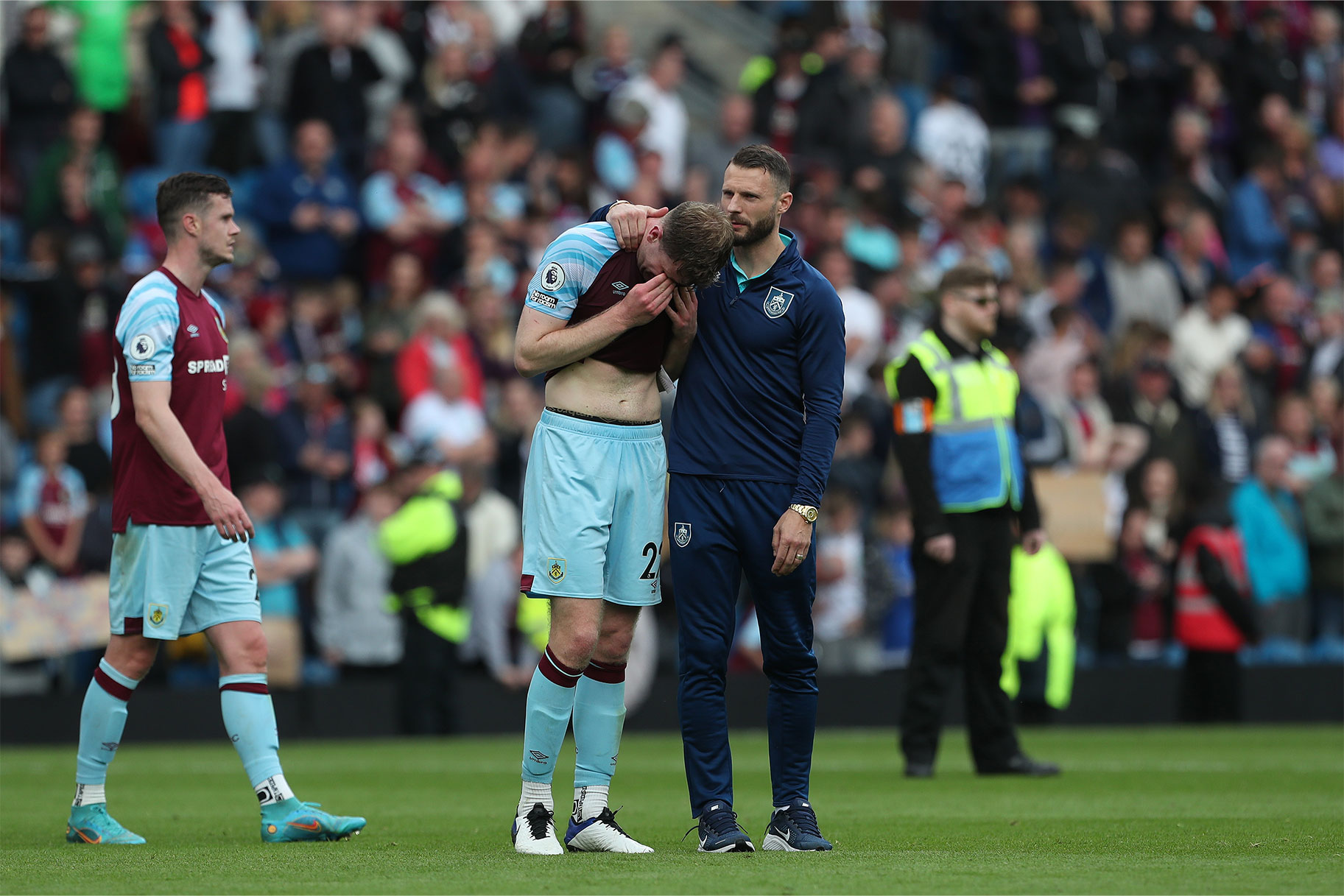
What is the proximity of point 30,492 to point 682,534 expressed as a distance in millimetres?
9358

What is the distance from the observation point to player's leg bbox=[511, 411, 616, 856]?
6.94m

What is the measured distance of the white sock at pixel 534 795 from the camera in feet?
22.9

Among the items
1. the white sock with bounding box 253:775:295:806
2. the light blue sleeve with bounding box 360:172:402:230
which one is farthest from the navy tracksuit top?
the light blue sleeve with bounding box 360:172:402:230

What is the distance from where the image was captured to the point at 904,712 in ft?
35.0

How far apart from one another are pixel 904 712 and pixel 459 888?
5.14m

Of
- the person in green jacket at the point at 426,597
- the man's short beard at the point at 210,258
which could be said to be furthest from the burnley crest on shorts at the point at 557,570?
the person in green jacket at the point at 426,597

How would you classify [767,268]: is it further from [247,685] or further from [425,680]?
[425,680]

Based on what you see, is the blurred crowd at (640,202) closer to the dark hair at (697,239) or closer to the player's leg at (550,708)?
the player's leg at (550,708)

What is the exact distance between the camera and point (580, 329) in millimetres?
6949

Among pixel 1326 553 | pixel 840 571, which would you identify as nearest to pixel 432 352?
pixel 840 571

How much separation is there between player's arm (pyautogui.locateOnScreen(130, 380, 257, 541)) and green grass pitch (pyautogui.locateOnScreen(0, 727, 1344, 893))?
128 cm

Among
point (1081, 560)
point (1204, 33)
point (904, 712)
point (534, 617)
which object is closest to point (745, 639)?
point (534, 617)

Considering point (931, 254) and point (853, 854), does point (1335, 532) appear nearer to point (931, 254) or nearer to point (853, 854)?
point (931, 254)

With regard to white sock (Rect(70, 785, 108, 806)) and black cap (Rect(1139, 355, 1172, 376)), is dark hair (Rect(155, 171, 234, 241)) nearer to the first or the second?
white sock (Rect(70, 785, 108, 806))
